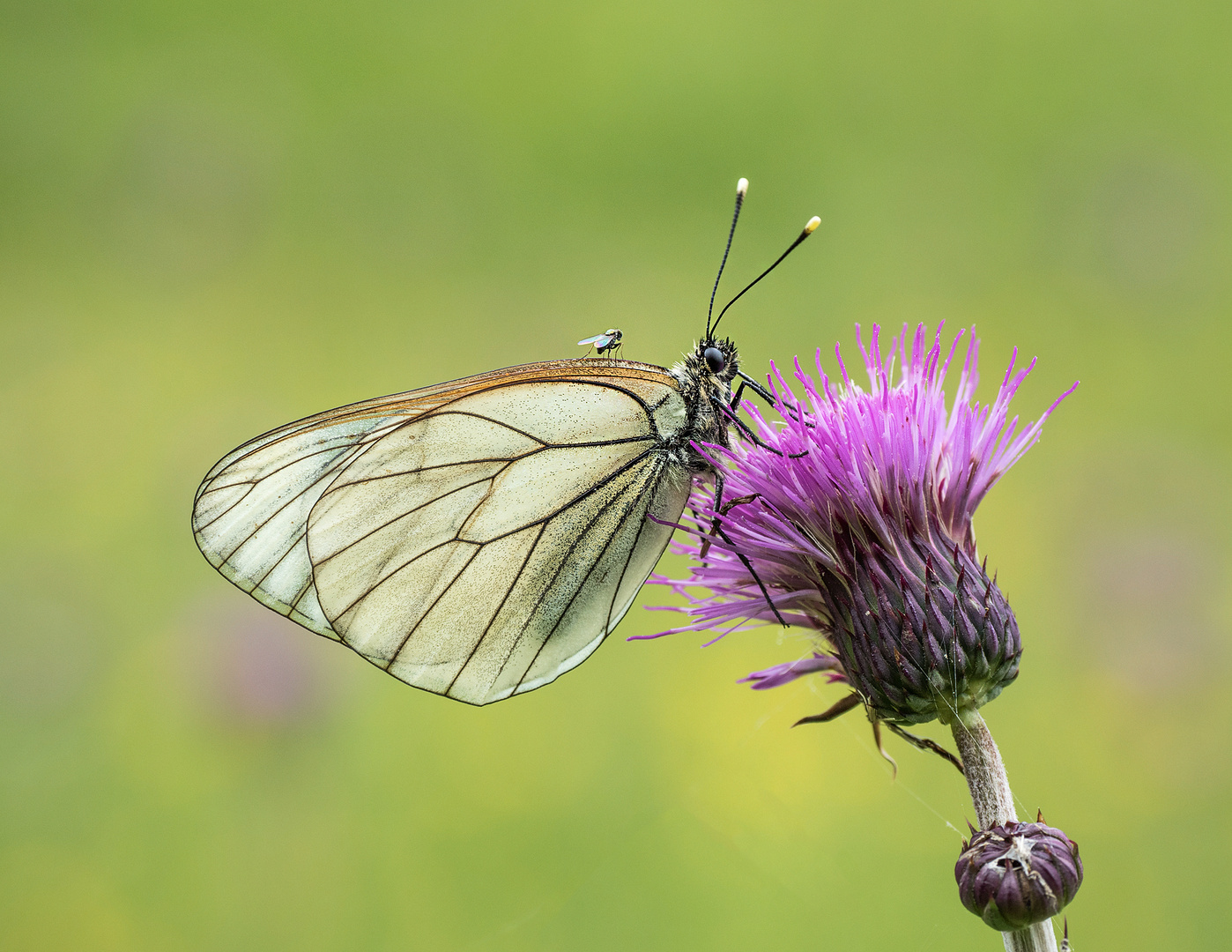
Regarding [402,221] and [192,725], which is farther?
[402,221]

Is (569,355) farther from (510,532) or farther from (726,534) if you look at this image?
(726,534)

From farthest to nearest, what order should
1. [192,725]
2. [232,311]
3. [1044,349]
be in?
1. [232,311]
2. [1044,349]
3. [192,725]

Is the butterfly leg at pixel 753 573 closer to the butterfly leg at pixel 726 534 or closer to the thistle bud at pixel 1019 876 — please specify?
the butterfly leg at pixel 726 534

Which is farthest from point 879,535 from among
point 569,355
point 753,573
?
point 569,355

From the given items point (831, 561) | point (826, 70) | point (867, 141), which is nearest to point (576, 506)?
point (831, 561)

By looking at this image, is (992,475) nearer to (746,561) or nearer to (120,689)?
(746,561)

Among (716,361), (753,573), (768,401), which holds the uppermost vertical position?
(716,361)
